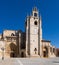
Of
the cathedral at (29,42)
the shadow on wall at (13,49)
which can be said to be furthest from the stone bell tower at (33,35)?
the shadow on wall at (13,49)

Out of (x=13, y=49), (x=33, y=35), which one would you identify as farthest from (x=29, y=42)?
(x=13, y=49)

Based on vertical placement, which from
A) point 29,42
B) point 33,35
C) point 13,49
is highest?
point 33,35

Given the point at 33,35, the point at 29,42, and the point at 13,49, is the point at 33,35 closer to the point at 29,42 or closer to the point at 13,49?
the point at 29,42

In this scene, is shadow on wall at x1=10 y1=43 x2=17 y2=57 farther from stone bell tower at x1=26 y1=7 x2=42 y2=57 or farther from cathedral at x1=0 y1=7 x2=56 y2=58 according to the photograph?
stone bell tower at x1=26 y1=7 x2=42 y2=57

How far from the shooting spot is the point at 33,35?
7506 cm

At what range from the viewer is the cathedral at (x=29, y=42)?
73875mm

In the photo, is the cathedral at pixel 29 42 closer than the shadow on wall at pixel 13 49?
Yes

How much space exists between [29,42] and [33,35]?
131 inches

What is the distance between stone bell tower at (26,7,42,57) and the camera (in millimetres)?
73812

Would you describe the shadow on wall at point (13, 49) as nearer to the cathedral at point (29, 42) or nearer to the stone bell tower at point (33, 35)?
the cathedral at point (29, 42)

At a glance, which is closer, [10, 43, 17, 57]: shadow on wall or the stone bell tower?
the stone bell tower

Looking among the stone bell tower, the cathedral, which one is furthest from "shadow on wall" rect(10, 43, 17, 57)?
the stone bell tower

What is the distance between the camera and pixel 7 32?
81750 mm

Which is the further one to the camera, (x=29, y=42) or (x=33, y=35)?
(x=33, y=35)
